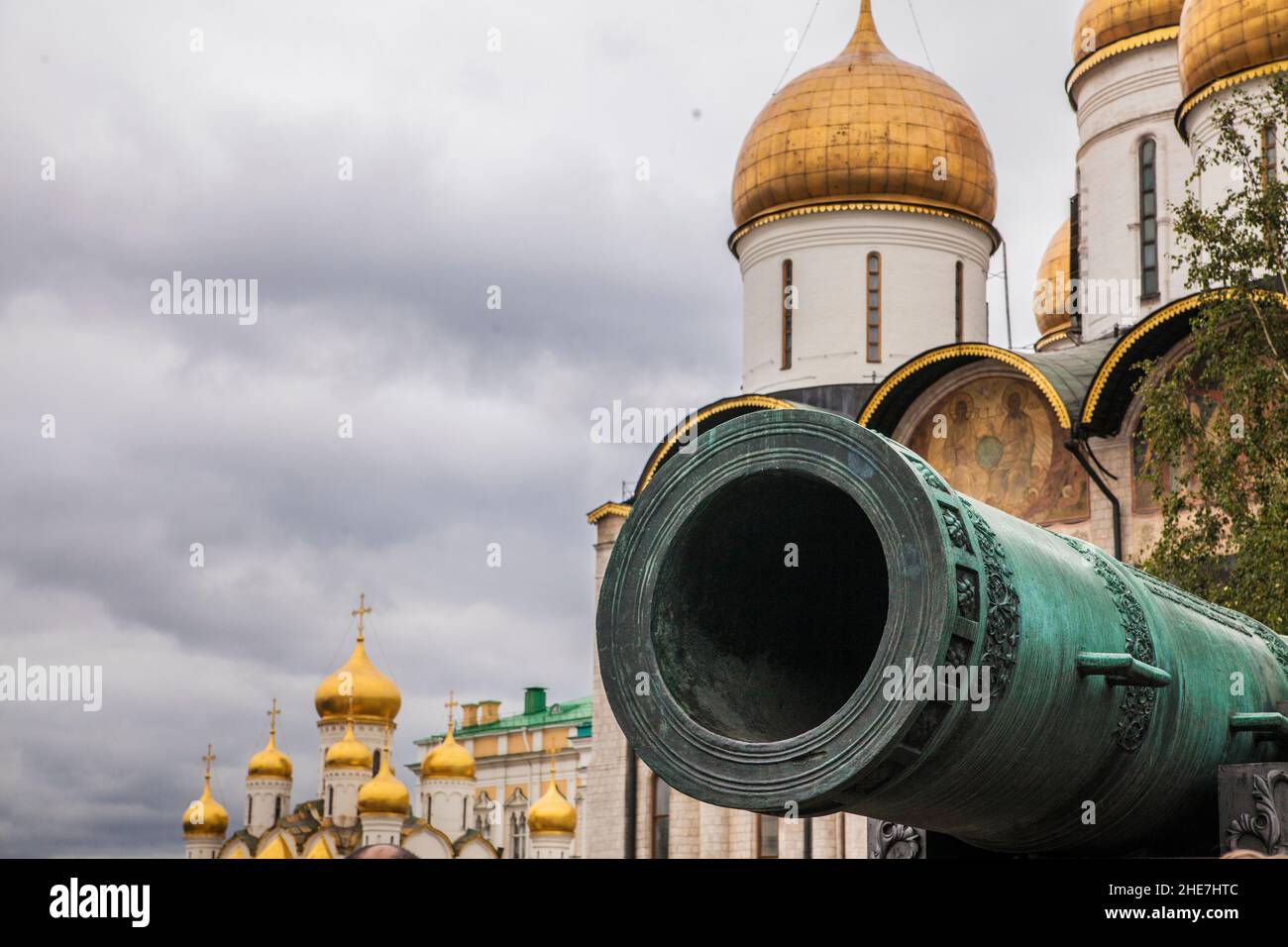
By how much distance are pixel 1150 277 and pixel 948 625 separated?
16970 mm

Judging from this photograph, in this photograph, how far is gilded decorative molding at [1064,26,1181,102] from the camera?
19.7 meters

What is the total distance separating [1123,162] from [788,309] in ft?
13.2

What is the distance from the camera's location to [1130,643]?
3221mm

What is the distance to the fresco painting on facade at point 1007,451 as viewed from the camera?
16.1 meters

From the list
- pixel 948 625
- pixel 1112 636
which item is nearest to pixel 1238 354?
pixel 1112 636

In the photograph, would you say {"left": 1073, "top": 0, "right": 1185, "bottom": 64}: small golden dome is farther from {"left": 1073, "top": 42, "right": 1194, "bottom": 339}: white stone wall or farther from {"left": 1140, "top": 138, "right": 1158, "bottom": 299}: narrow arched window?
{"left": 1140, "top": 138, "right": 1158, "bottom": 299}: narrow arched window

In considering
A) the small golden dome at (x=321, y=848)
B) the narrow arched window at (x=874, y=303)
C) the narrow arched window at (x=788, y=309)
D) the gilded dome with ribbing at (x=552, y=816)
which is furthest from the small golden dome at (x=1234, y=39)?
the small golden dome at (x=321, y=848)

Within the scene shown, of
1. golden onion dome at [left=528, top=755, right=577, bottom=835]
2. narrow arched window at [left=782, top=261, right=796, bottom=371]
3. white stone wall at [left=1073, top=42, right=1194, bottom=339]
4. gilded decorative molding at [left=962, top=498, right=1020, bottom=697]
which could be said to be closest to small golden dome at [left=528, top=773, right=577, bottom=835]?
golden onion dome at [left=528, top=755, right=577, bottom=835]

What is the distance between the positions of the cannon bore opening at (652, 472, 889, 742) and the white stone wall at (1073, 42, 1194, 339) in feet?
52.7

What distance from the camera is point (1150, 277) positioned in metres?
18.7

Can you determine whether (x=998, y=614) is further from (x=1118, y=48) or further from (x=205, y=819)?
(x=205, y=819)
